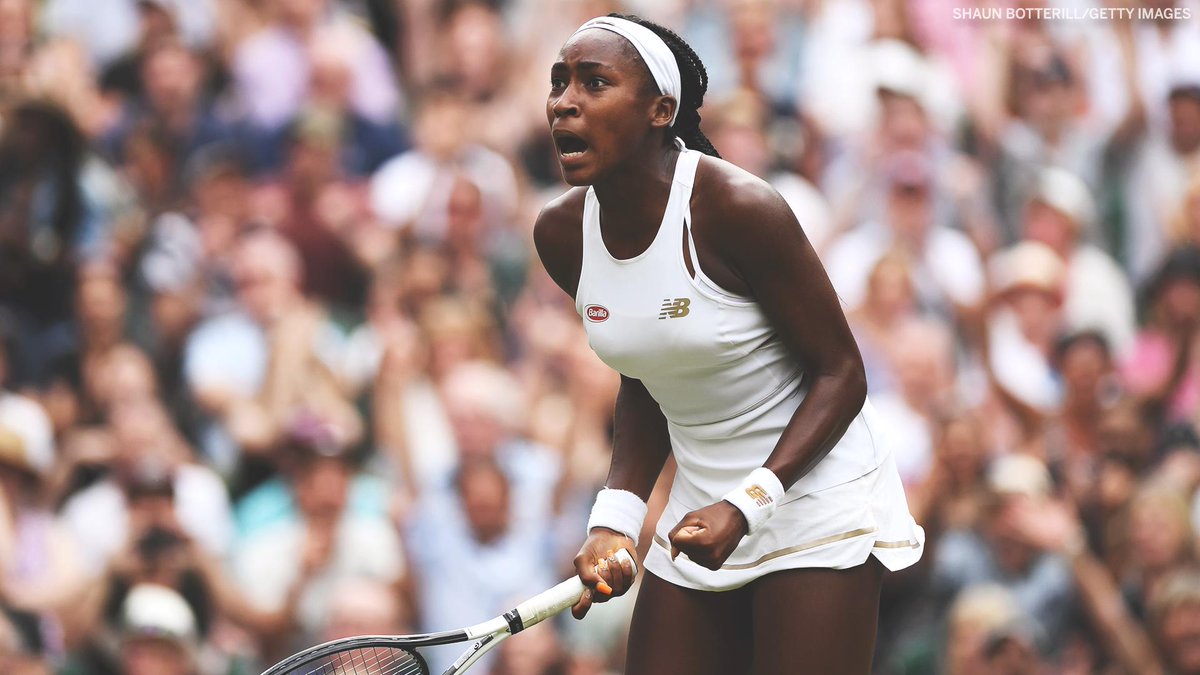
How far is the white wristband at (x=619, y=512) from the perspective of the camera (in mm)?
3893

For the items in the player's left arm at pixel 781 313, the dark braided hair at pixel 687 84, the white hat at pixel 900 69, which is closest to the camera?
the player's left arm at pixel 781 313

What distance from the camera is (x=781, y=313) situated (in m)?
3.66

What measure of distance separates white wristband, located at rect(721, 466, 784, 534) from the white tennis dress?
18 cm

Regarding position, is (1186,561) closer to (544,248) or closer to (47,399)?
(544,248)

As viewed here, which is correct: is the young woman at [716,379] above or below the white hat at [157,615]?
above

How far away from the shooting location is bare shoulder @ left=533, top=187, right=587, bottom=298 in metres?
3.91

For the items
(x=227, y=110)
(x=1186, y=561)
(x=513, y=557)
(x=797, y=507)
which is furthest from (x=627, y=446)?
(x=227, y=110)

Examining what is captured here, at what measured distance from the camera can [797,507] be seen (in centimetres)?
379

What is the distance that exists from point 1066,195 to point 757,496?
548 centimetres

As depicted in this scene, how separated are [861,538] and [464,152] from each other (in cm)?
528

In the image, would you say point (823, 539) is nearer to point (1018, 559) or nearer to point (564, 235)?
point (564, 235)

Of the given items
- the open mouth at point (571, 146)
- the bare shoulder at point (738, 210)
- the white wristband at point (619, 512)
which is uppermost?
the open mouth at point (571, 146)

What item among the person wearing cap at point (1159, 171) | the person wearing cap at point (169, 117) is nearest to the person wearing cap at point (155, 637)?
the person wearing cap at point (169, 117)

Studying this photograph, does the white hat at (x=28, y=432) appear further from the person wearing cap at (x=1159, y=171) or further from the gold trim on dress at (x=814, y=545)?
the person wearing cap at (x=1159, y=171)
